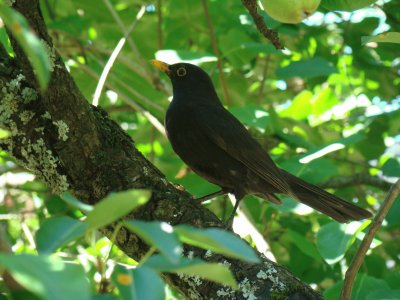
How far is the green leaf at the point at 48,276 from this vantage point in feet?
3.56

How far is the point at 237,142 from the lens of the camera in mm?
4809

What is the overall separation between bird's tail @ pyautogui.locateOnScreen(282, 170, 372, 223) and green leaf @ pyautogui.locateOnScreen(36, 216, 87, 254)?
334cm

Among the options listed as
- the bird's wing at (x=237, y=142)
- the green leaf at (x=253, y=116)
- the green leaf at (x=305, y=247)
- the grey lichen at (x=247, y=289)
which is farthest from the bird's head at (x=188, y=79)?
the grey lichen at (x=247, y=289)

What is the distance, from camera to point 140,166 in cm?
312

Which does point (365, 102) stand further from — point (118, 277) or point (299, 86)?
point (118, 277)

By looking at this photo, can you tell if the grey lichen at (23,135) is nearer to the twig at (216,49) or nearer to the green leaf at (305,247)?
the green leaf at (305,247)

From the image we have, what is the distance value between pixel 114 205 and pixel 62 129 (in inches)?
64.3

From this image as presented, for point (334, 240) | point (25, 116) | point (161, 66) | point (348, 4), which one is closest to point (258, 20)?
point (348, 4)

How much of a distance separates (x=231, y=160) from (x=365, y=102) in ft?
6.18

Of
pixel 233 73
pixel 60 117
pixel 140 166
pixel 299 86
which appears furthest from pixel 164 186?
pixel 299 86

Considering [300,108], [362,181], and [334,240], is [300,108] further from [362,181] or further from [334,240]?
[334,240]

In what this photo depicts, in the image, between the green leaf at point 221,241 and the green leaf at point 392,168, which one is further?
the green leaf at point 392,168

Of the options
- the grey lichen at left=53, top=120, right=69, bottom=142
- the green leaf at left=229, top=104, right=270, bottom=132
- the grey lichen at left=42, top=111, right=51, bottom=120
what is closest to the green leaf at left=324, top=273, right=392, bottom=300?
the green leaf at left=229, top=104, right=270, bottom=132

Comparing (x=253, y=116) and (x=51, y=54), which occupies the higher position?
(x=253, y=116)
